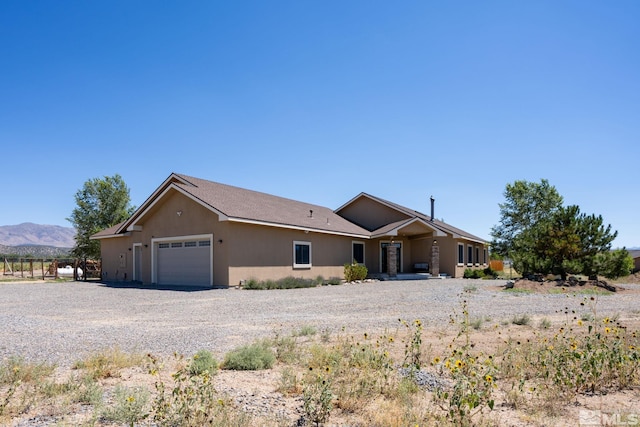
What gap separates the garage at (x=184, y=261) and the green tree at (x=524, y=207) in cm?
3419

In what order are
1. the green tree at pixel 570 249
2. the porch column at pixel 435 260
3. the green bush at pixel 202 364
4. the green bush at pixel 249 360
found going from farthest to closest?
1. the porch column at pixel 435 260
2. the green tree at pixel 570 249
3. the green bush at pixel 249 360
4. the green bush at pixel 202 364

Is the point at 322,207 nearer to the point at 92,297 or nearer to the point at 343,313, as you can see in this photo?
the point at 92,297

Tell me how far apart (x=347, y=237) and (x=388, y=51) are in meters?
13.8

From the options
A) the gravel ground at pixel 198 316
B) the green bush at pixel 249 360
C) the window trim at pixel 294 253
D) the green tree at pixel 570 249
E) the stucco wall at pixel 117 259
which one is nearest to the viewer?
the green bush at pixel 249 360

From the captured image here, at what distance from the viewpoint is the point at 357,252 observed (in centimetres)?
2791

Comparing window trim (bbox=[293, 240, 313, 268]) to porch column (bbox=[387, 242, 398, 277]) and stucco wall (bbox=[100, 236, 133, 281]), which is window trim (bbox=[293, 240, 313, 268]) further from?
stucco wall (bbox=[100, 236, 133, 281])

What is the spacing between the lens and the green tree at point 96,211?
38.5 meters

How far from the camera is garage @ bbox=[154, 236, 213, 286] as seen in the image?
19583 mm

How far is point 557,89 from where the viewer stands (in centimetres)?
1433

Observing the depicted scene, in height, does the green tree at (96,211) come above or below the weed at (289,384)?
above

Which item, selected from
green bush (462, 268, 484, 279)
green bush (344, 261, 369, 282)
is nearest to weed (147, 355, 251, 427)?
green bush (344, 261, 369, 282)

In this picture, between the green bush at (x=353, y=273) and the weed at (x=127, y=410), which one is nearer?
the weed at (x=127, y=410)

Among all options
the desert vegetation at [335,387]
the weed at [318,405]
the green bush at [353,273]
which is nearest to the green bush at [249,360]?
the desert vegetation at [335,387]

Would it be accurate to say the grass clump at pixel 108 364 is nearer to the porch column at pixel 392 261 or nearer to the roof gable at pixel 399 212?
the roof gable at pixel 399 212
